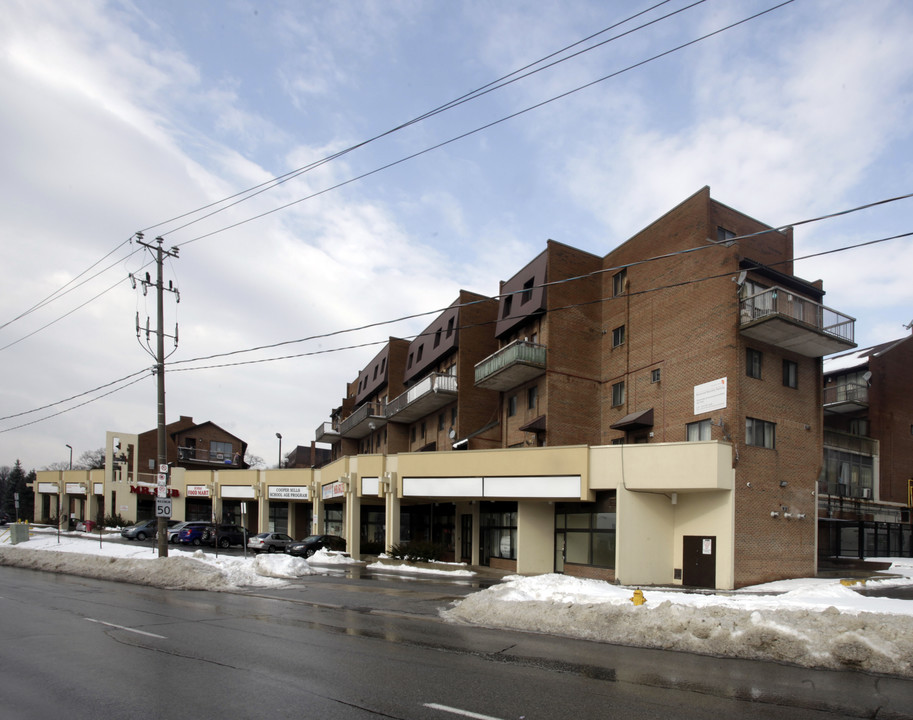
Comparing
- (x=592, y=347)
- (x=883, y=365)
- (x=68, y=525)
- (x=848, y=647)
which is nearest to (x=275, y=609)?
(x=848, y=647)

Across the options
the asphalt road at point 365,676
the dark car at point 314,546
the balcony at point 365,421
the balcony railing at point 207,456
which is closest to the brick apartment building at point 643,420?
the dark car at point 314,546

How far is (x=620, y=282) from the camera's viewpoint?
33125mm

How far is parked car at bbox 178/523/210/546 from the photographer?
43688 mm

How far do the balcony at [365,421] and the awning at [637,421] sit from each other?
74.5 ft

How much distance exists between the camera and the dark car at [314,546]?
1508 inches

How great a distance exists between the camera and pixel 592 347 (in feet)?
111

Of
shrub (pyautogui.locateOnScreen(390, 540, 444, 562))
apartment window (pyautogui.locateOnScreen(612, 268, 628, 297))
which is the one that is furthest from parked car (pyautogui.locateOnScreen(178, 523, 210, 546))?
apartment window (pyautogui.locateOnScreen(612, 268, 628, 297))

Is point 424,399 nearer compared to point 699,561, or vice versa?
point 699,561

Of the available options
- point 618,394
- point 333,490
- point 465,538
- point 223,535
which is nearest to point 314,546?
point 333,490

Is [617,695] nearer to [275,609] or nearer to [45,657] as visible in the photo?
[45,657]

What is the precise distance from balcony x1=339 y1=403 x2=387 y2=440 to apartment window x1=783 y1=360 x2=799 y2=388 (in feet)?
92.9

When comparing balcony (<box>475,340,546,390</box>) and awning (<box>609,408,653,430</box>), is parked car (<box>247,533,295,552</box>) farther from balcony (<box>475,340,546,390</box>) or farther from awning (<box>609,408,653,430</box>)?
awning (<box>609,408,653,430</box>)

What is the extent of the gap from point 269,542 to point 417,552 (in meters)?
10.9

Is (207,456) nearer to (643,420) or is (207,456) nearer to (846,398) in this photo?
(643,420)
